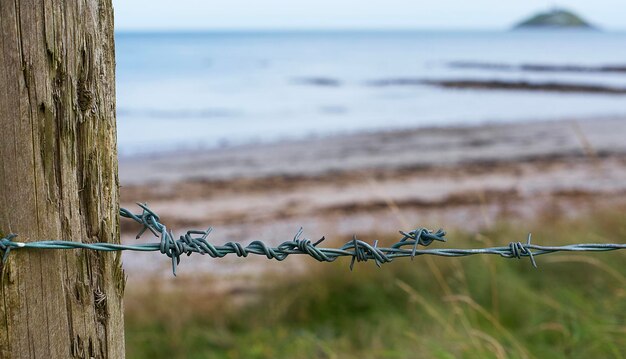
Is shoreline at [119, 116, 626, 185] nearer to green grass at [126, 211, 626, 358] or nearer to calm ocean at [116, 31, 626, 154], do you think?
calm ocean at [116, 31, 626, 154]

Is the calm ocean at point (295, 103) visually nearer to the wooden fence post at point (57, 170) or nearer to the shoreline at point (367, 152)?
the shoreline at point (367, 152)

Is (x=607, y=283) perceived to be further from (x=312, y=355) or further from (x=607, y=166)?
(x=607, y=166)

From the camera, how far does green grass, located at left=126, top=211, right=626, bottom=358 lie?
13.7 ft

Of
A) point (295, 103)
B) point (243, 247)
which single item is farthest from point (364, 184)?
point (295, 103)

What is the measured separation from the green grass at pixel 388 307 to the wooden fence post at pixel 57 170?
240 cm

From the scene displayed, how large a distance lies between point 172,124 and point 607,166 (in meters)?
11.6

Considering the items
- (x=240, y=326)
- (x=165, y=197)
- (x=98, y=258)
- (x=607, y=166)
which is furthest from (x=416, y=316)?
(x=607, y=166)

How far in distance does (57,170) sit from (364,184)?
32.3 ft

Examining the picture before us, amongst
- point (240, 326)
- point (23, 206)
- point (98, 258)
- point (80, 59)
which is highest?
point (80, 59)

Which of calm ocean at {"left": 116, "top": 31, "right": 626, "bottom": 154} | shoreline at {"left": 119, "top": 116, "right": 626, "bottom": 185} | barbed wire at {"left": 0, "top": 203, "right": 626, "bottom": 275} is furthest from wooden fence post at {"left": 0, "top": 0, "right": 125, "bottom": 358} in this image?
calm ocean at {"left": 116, "top": 31, "right": 626, "bottom": 154}

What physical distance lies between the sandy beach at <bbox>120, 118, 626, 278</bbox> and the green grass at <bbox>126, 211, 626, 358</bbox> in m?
1.08

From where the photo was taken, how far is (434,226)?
6258mm

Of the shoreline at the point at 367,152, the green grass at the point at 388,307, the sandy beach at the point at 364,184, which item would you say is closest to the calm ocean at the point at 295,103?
the shoreline at the point at 367,152

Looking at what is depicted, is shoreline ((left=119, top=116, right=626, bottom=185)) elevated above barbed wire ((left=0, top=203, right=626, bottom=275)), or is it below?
above
